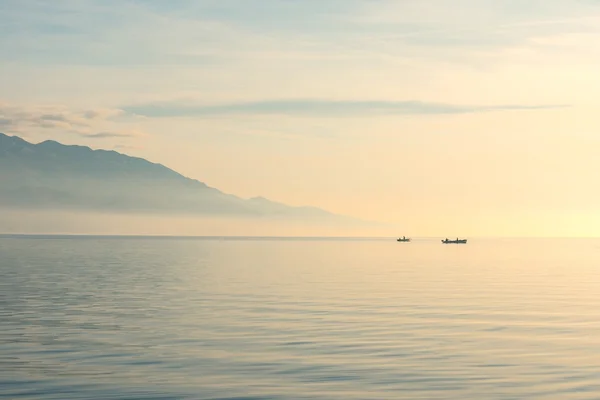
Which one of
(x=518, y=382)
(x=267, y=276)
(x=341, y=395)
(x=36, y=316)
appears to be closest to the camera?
(x=341, y=395)

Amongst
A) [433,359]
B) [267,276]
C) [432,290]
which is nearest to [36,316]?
[433,359]

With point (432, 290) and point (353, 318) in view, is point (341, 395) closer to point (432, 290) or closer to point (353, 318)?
point (353, 318)

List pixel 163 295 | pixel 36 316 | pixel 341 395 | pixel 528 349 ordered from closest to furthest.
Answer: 1. pixel 341 395
2. pixel 528 349
3. pixel 36 316
4. pixel 163 295

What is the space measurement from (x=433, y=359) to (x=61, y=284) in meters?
51.8

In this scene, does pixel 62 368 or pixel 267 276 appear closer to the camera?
pixel 62 368

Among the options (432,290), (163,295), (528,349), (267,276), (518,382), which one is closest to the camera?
(518,382)

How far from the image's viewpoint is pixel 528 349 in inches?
1645

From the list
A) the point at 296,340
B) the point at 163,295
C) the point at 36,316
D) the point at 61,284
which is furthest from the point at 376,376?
the point at 61,284

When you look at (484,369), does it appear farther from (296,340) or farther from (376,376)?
(296,340)

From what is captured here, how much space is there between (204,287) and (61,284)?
43.4 ft

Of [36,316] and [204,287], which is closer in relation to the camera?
[36,316]

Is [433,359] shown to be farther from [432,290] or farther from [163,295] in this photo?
[432,290]

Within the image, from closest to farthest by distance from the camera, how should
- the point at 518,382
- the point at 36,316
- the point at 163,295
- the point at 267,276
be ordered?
1. the point at 518,382
2. the point at 36,316
3. the point at 163,295
4. the point at 267,276

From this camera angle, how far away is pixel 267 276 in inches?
3964
